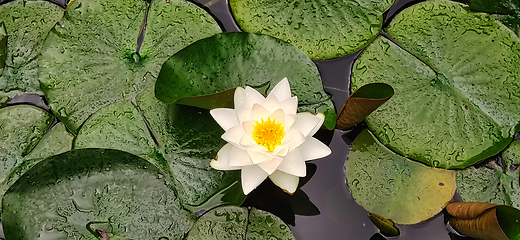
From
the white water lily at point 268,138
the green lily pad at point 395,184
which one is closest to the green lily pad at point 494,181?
the green lily pad at point 395,184

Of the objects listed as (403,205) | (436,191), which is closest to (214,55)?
(403,205)

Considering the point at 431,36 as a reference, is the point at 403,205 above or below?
below

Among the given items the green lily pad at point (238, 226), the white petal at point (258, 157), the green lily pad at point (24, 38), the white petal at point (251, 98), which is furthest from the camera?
the green lily pad at point (24, 38)

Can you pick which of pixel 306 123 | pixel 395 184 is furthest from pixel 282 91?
pixel 395 184

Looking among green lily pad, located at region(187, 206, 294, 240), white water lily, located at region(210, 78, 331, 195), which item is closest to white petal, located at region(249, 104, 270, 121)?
white water lily, located at region(210, 78, 331, 195)

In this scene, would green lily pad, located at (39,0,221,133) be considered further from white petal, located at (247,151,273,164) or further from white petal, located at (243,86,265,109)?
white petal, located at (247,151,273,164)

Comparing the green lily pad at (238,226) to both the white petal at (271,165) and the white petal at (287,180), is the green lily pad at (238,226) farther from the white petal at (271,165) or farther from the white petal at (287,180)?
the white petal at (271,165)

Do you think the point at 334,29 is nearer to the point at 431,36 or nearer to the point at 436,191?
the point at 431,36
